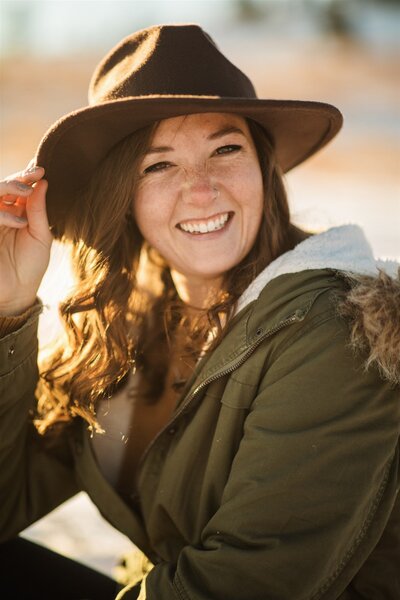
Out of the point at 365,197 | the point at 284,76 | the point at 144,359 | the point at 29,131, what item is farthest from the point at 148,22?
the point at 144,359

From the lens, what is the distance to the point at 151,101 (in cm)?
209

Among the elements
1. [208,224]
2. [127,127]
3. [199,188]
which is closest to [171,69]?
→ [127,127]

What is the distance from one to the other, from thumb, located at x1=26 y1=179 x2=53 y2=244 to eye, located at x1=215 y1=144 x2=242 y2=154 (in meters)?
0.57

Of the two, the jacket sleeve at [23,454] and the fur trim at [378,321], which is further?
the jacket sleeve at [23,454]

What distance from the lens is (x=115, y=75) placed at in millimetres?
2400

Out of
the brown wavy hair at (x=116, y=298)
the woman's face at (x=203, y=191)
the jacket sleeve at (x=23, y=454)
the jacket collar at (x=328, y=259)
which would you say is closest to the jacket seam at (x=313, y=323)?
the jacket collar at (x=328, y=259)

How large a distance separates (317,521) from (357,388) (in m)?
0.35

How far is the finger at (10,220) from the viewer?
2.41 metres

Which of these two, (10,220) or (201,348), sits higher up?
(10,220)

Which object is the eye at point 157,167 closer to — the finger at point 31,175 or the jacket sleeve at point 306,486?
the finger at point 31,175

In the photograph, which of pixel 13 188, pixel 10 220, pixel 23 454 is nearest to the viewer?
pixel 13 188

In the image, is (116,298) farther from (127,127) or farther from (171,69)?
(171,69)

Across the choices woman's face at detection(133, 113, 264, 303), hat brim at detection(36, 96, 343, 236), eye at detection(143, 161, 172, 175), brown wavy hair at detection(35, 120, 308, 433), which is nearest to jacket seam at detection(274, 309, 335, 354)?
brown wavy hair at detection(35, 120, 308, 433)

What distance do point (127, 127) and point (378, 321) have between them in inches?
38.4
